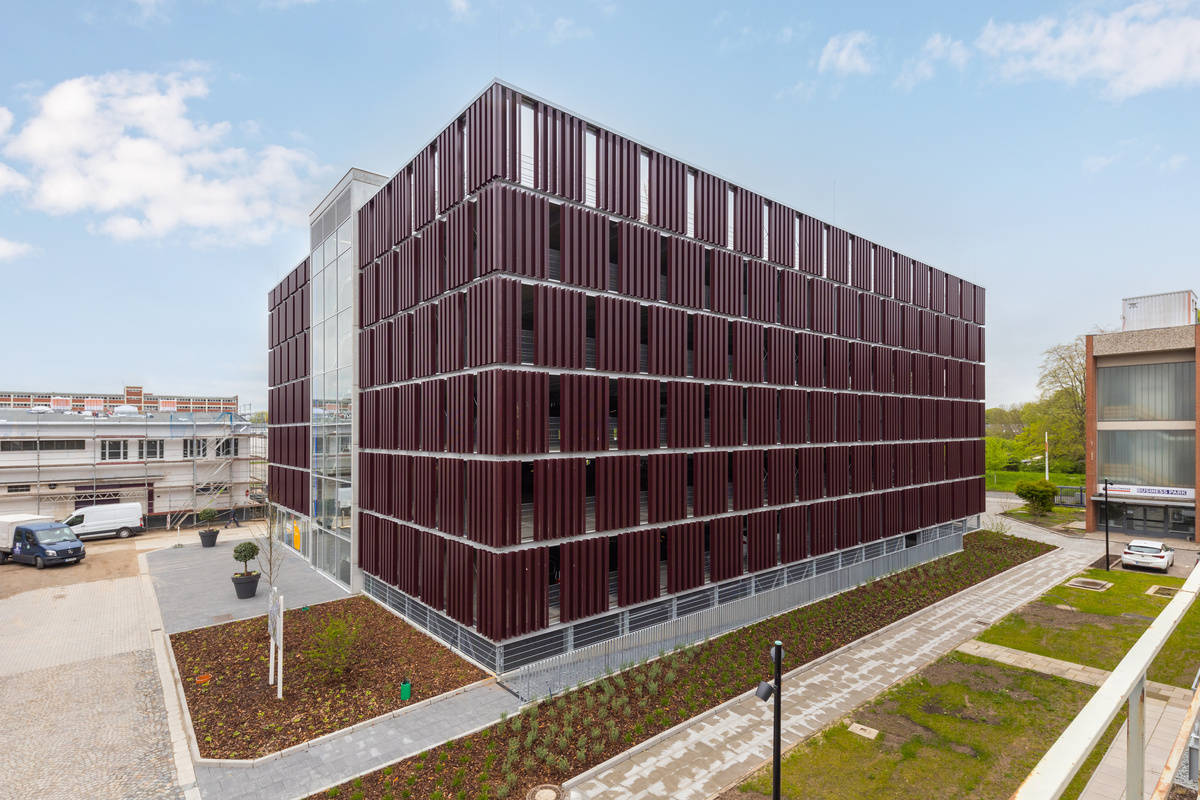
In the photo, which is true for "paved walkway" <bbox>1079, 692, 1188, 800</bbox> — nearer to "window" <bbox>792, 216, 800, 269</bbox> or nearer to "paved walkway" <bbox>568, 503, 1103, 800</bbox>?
"paved walkway" <bbox>568, 503, 1103, 800</bbox>

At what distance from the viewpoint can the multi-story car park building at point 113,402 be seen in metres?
41.8

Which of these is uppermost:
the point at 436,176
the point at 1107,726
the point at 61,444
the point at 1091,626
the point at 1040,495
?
the point at 436,176

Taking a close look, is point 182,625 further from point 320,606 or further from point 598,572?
point 598,572

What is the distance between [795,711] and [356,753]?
914 cm

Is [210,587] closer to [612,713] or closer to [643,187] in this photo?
[612,713]

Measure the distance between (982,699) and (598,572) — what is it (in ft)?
30.8

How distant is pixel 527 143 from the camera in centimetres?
1520

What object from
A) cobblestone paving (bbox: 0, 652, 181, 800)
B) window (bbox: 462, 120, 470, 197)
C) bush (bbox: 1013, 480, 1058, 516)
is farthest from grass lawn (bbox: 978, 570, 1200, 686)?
cobblestone paving (bbox: 0, 652, 181, 800)

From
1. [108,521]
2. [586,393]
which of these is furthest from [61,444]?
[586,393]

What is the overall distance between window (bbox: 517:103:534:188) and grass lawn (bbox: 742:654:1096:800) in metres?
14.0

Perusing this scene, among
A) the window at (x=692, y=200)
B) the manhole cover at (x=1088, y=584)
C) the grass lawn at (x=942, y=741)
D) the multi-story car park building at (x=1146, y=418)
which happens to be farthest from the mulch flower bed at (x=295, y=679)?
the multi-story car park building at (x=1146, y=418)

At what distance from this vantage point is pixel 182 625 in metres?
18.1

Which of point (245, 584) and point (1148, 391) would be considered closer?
point (245, 584)

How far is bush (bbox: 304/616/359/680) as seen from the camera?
14234mm
